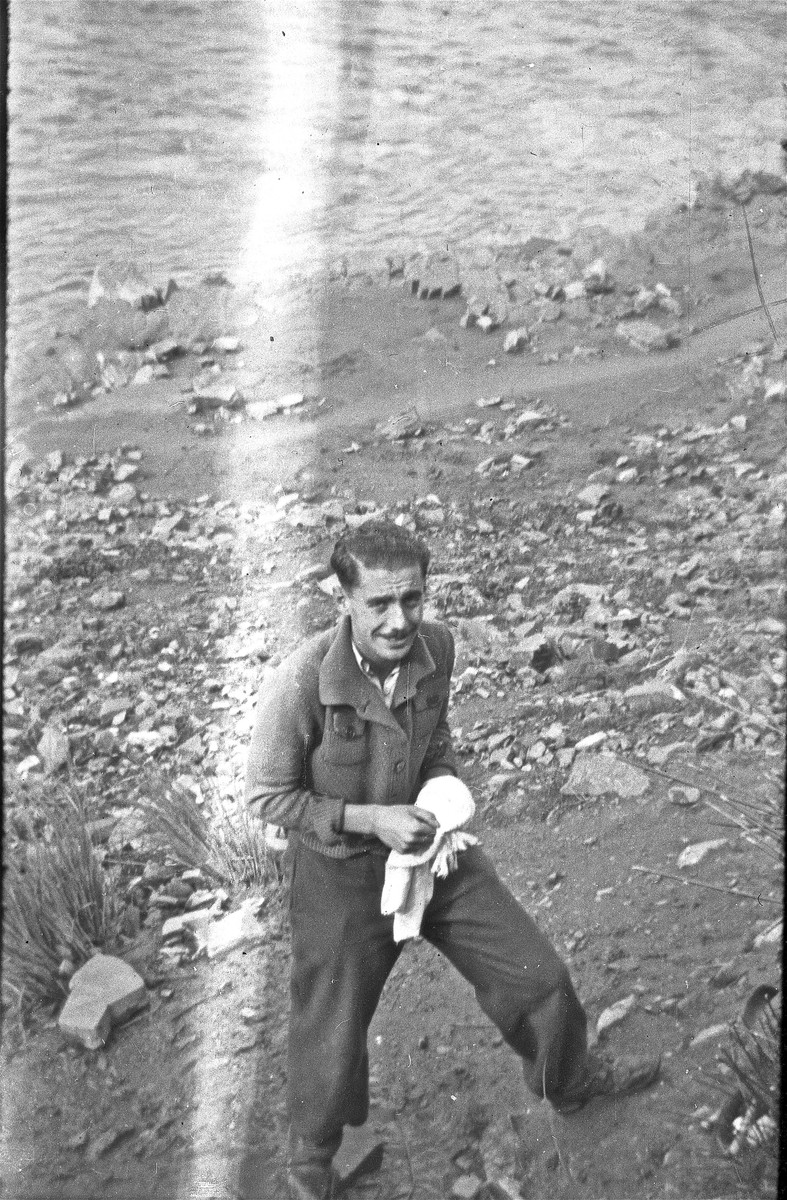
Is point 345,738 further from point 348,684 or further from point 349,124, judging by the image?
point 349,124

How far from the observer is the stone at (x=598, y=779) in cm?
315

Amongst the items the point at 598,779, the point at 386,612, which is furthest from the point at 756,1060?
the point at 386,612

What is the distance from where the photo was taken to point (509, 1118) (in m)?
2.87

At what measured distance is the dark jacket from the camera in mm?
2805

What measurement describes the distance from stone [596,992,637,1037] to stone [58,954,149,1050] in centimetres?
105

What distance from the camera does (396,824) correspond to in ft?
9.14

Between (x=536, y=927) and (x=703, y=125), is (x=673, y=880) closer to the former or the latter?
(x=536, y=927)

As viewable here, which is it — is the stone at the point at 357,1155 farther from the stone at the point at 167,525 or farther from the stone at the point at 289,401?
the stone at the point at 289,401

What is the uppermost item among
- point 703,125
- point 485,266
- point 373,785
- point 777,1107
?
point 703,125

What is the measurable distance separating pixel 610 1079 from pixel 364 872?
751 mm

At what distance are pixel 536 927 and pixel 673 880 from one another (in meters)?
0.39

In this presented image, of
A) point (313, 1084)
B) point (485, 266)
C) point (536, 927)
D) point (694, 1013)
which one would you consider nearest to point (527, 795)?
point (536, 927)

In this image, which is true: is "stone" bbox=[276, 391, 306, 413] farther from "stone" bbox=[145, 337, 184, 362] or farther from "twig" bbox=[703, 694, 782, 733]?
"twig" bbox=[703, 694, 782, 733]

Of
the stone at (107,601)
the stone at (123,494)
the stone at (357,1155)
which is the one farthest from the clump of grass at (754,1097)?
the stone at (123,494)
